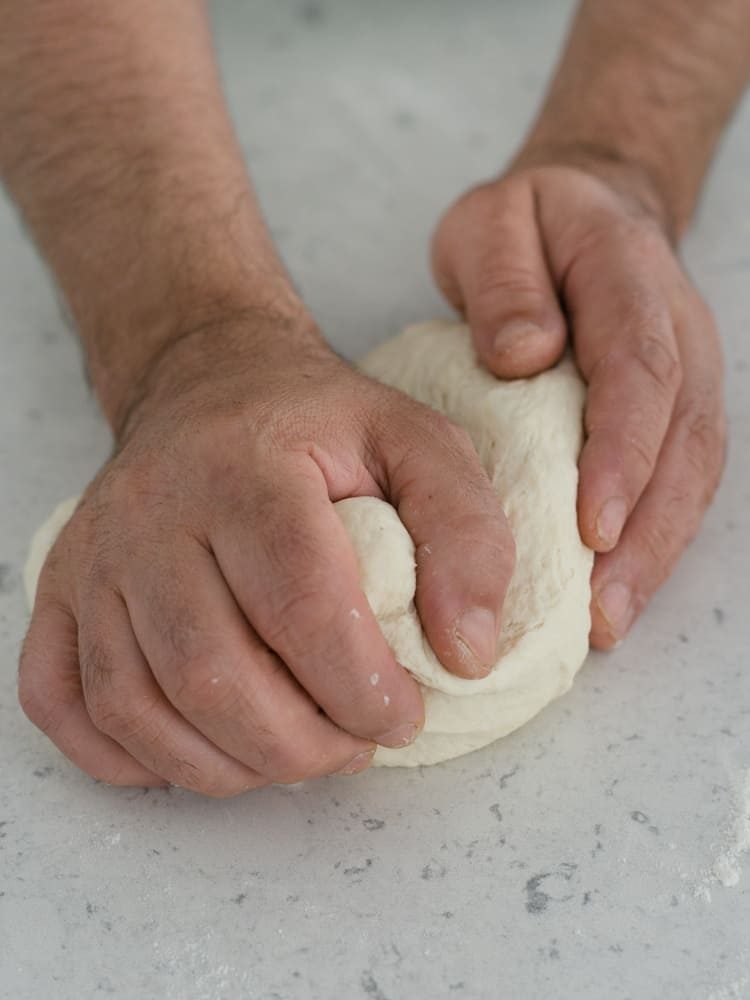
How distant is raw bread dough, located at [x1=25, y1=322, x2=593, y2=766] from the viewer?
1063mm

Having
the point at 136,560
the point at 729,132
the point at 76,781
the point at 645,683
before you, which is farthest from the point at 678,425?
the point at 729,132

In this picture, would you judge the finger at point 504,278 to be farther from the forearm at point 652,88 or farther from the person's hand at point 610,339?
the forearm at point 652,88

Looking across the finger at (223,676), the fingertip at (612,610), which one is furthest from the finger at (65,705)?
the fingertip at (612,610)

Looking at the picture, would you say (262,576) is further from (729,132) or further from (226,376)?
(729,132)

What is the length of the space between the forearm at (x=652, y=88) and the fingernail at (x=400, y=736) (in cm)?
101

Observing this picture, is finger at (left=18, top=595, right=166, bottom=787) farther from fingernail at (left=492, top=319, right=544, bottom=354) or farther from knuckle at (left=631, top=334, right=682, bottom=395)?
knuckle at (left=631, top=334, right=682, bottom=395)

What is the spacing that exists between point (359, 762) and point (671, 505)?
0.47m

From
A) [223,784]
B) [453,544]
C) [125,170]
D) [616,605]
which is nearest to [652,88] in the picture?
[125,170]

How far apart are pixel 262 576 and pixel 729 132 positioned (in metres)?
1.57

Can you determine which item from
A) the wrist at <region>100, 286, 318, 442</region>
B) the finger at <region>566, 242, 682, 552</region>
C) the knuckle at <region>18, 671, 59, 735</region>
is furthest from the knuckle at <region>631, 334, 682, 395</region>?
the knuckle at <region>18, 671, 59, 735</region>

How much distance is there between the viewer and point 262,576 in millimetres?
998

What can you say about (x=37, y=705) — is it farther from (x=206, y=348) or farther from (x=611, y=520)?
(x=611, y=520)

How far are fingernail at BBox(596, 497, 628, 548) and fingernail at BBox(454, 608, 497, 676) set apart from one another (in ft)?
0.73

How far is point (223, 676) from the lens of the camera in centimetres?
99
